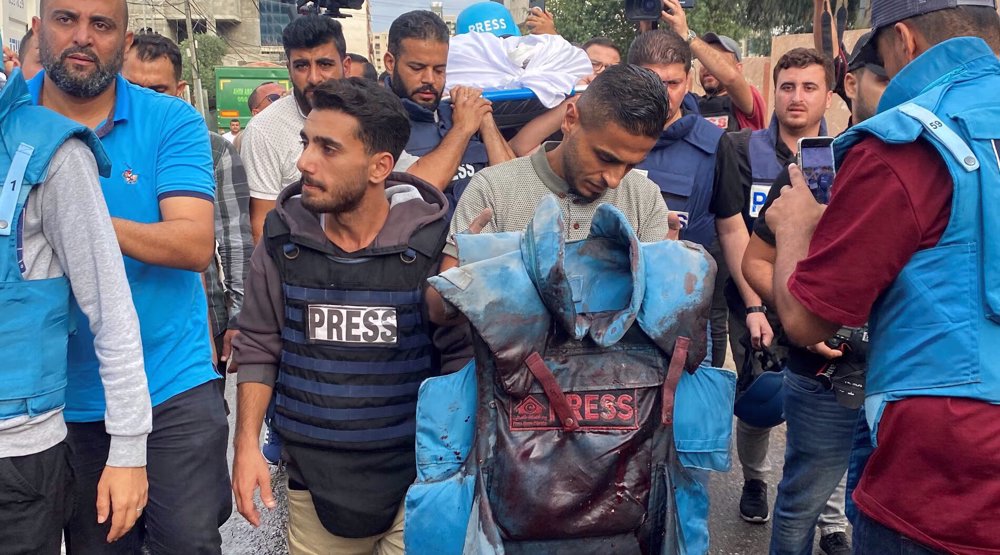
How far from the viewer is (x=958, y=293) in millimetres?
1806

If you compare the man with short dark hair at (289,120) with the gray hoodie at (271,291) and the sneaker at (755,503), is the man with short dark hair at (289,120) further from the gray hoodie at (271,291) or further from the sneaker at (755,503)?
the sneaker at (755,503)

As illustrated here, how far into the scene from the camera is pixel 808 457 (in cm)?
325

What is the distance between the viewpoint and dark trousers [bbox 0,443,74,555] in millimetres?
2188

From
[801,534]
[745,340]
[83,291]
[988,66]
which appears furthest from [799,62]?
[83,291]

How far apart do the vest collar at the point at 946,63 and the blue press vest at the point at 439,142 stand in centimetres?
195

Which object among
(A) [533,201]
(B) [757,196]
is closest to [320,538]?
(A) [533,201]

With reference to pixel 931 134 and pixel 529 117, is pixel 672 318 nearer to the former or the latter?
pixel 931 134

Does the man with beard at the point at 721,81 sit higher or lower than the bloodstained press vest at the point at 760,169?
higher

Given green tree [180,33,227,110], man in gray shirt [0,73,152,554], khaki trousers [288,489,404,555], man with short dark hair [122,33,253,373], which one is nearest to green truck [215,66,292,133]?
man with short dark hair [122,33,253,373]

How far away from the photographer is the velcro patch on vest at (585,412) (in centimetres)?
199

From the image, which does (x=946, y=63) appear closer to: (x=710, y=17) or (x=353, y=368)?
(x=353, y=368)

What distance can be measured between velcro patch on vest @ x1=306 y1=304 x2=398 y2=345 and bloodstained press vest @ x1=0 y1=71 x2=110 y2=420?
0.68 meters

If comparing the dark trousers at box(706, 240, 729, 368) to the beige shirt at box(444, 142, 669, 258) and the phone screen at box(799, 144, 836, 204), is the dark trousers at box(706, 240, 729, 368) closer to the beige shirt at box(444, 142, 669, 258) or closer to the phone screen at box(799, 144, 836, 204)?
the beige shirt at box(444, 142, 669, 258)

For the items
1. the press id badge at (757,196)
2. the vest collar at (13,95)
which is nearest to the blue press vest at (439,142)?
the press id badge at (757,196)
